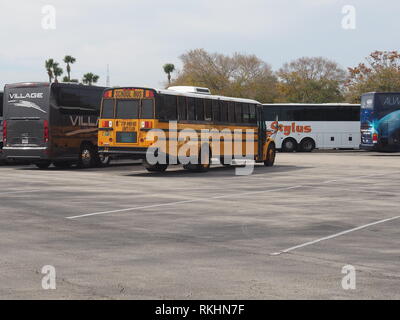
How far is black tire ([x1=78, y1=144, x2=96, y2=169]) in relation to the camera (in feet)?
91.9

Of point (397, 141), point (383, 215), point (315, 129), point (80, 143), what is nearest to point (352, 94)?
point (315, 129)

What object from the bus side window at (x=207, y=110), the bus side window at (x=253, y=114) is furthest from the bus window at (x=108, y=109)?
the bus side window at (x=253, y=114)

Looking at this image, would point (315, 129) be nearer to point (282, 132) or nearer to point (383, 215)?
point (282, 132)

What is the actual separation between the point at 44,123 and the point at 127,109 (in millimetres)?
3449

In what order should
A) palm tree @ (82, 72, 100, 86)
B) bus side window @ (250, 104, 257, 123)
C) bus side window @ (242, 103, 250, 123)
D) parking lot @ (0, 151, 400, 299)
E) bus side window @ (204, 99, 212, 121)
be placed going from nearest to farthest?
1. parking lot @ (0, 151, 400, 299)
2. bus side window @ (204, 99, 212, 121)
3. bus side window @ (242, 103, 250, 123)
4. bus side window @ (250, 104, 257, 123)
5. palm tree @ (82, 72, 100, 86)

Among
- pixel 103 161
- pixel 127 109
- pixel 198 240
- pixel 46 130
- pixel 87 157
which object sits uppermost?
pixel 127 109

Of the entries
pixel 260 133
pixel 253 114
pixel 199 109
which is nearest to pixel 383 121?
pixel 260 133

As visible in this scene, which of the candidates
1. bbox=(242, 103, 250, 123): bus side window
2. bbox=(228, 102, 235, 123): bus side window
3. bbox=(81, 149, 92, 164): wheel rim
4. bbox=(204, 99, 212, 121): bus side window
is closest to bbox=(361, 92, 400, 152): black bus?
bbox=(242, 103, 250, 123): bus side window

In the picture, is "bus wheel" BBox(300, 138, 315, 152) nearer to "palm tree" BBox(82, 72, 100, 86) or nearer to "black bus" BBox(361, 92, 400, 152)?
"black bus" BBox(361, 92, 400, 152)

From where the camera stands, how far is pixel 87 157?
2817 cm

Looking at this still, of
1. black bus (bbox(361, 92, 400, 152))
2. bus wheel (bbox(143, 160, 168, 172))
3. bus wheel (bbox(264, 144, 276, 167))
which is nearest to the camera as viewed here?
bus wheel (bbox(143, 160, 168, 172))

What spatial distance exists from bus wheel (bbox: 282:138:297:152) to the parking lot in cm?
3194

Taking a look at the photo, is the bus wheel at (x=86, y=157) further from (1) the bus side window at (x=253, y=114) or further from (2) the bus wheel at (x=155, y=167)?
(1) the bus side window at (x=253, y=114)

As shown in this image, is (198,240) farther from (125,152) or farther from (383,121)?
(383,121)
